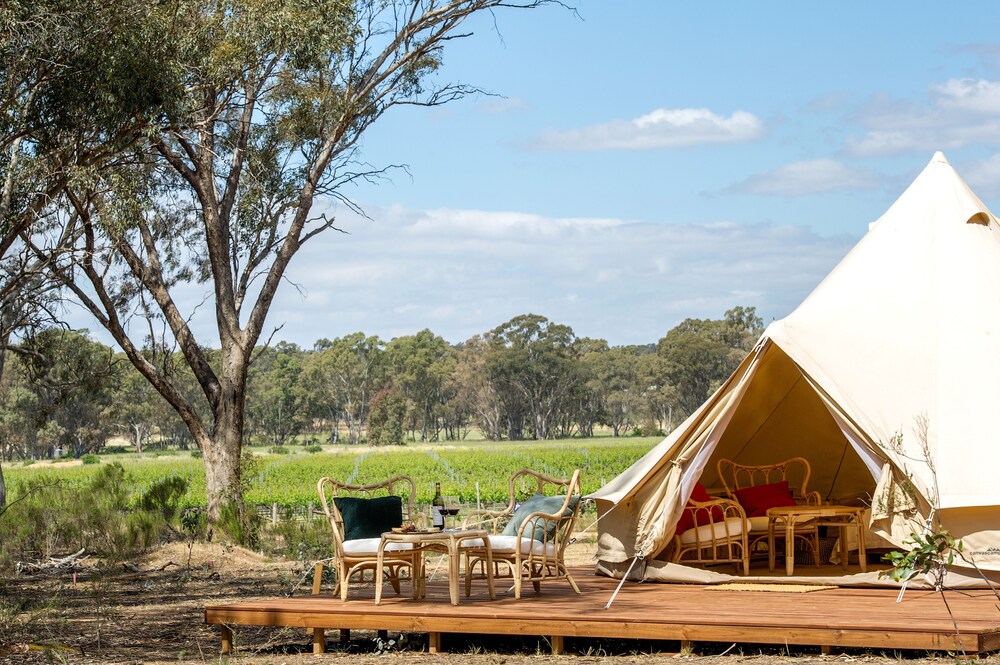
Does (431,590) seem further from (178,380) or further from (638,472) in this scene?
(178,380)


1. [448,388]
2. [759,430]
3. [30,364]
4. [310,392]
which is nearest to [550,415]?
[448,388]

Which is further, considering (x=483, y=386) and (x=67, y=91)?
(x=483, y=386)

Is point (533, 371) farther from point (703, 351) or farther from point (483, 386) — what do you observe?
point (703, 351)

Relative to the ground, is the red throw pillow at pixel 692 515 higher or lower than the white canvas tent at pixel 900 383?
lower

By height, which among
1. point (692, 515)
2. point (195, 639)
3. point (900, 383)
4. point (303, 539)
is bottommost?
point (195, 639)

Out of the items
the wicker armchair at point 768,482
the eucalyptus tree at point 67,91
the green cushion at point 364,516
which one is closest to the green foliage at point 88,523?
the eucalyptus tree at point 67,91

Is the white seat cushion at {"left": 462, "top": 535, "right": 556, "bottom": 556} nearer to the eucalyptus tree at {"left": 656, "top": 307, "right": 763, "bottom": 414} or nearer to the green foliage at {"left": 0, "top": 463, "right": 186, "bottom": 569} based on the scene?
the green foliage at {"left": 0, "top": 463, "right": 186, "bottom": 569}

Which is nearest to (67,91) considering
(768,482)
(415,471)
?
Result: (768,482)

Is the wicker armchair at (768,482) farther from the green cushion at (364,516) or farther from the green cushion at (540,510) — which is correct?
the green cushion at (364,516)

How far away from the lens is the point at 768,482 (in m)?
8.86

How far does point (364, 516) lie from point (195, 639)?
4.22ft

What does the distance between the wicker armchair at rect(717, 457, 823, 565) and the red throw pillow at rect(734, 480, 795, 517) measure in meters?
0.05

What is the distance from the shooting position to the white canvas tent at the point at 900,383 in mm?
6344

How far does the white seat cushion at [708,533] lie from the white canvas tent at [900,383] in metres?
0.24
